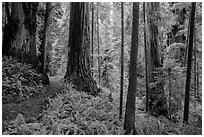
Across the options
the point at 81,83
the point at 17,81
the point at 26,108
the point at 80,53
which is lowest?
the point at 26,108

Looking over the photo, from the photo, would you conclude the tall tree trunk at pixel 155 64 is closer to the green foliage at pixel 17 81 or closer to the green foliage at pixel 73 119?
the green foliage at pixel 73 119

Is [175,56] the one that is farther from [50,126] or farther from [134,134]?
[50,126]

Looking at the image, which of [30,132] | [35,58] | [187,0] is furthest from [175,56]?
[30,132]

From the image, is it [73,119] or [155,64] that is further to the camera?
[155,64]

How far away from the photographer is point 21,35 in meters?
9.35

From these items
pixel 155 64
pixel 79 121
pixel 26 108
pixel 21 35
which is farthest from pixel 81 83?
pixel 155 64

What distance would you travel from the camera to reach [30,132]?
5.68m

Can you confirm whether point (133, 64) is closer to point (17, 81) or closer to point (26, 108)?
point (26, 108)

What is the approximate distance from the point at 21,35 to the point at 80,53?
2633 millimetres

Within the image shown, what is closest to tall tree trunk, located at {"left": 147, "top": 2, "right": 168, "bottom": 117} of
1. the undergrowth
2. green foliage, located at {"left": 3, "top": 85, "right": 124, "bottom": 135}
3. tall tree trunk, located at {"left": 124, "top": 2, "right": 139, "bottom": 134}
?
the undergrowth

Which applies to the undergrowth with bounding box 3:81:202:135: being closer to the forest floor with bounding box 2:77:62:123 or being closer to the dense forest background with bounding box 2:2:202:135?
the dense forest background with bounding box 2:2:202:135

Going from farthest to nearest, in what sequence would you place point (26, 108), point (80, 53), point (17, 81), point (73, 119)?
point (80, 53)
point (17, 81)
point (26, 108)
point (73, 119)

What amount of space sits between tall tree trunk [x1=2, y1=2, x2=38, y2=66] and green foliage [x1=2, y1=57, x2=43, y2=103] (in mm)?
430

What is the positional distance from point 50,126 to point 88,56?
15.2 feet
